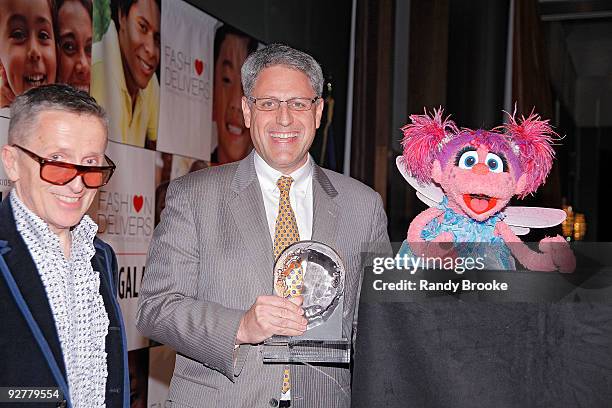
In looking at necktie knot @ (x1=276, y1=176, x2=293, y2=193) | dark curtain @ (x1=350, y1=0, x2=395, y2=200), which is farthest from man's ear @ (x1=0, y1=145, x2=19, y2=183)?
dark curtain @ (x1=350, y1=0, x2=395, y2=200)

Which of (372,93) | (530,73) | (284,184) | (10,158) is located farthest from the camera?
(530,73)

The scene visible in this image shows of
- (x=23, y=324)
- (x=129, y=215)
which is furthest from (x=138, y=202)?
(x=23, y=324)

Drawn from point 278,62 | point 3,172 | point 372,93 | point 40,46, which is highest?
point 372,93

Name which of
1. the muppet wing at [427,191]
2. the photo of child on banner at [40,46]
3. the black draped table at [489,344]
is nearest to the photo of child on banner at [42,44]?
the photo of child on banner at [40,46]

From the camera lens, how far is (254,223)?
2.08 metres

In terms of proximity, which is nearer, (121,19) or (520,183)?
(520,183)

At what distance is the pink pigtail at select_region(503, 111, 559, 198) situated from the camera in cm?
215

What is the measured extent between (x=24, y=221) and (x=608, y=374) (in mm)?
1110

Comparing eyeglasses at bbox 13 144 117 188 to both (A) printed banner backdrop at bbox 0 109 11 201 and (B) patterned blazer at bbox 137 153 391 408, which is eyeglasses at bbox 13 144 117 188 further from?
(A) printed banner backdrop at bbox 0 109 11 201

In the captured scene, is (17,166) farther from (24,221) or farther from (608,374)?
(608,374)

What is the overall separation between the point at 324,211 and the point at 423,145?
311 millimetres

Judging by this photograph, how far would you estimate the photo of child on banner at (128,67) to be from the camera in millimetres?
3619

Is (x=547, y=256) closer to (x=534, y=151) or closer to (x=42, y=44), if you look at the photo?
(x=534, y=151)

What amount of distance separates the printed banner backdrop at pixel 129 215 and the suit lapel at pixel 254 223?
1.56m
